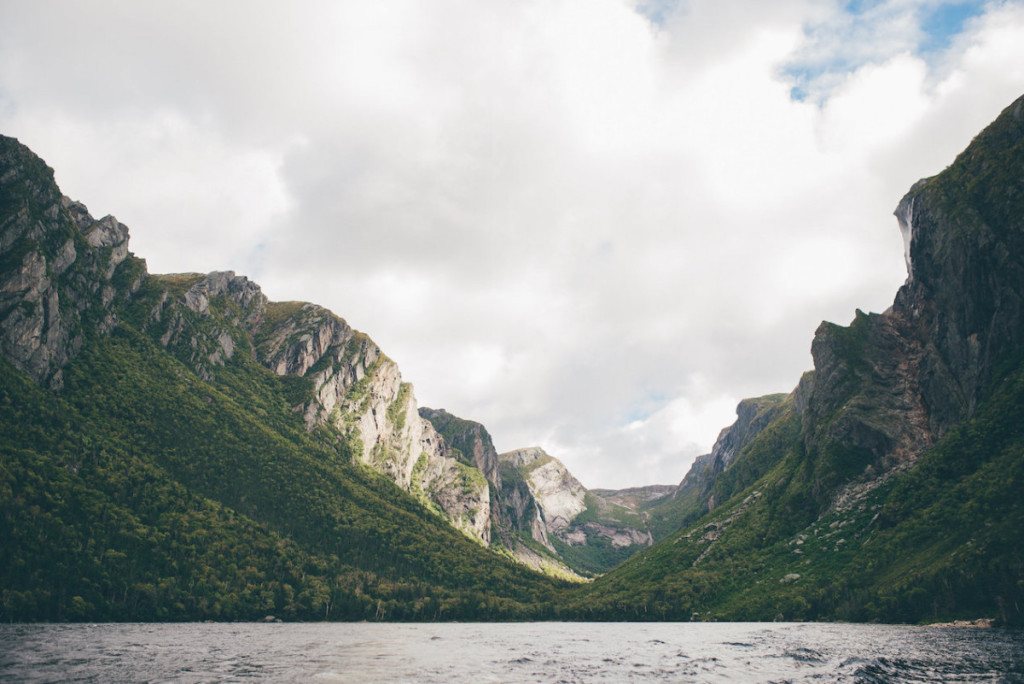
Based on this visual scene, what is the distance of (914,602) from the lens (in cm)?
11488

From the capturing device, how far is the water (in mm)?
51281

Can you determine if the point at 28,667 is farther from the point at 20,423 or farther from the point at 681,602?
the point at 681,602

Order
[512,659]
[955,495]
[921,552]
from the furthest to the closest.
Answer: [955,495], [921,552], [512,659]

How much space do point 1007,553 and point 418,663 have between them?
11806 cm

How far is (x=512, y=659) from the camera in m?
73.1

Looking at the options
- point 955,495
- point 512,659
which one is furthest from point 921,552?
point 512,659

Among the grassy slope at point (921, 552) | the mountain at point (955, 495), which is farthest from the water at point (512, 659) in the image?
the mountain at point (955, 495)

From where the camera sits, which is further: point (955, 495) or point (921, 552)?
point (955, 495)

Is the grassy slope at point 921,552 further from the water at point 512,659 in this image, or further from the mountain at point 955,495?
the water at point 512,659

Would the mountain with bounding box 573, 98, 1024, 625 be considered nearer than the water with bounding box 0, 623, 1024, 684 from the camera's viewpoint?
No

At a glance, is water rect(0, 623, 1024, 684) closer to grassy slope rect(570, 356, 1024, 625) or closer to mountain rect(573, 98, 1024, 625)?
grassy slope rect(570, 356, 1024, 625)

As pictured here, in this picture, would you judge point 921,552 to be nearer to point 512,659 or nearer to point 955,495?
point 955,495

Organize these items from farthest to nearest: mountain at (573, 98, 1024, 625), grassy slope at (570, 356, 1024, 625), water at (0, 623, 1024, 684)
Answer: mountain at (573, 98, 1024, 625)
grassy slope at (570, 356, 1024, 625)
water at (0, 623, 1024, 684)

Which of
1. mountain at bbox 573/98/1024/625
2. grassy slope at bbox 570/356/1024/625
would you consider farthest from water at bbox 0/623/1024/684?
mountain at bbox 573/98/1024/625
